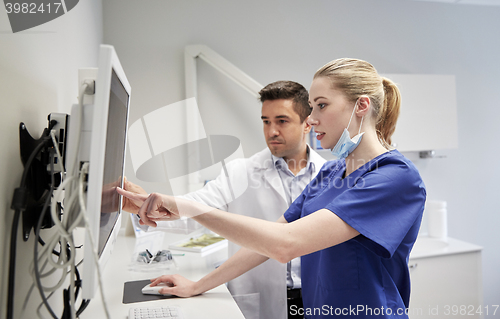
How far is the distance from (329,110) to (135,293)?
901 mm

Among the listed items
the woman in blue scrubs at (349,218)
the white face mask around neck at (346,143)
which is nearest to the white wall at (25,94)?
the woman in blue scrubs at (349,218)

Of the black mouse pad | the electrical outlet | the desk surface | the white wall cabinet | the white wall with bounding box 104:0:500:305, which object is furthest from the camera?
the white wall with bounding box 104:0:500:305

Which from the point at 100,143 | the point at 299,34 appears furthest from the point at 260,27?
the point at 100,143

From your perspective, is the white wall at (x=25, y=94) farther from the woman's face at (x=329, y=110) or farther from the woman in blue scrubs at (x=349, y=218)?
the woman's face at (x=329, y=110)

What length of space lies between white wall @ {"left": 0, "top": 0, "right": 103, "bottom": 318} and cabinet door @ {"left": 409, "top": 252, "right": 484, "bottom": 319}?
2.07 meters

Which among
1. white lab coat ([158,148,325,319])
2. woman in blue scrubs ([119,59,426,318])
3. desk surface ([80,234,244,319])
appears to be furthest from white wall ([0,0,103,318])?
white lab coat ([158,148,325,319])

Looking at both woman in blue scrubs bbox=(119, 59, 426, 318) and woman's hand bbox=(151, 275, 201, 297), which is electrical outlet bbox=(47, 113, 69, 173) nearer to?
woman in blue scrubs bbox=(119, 59, 426, 318)

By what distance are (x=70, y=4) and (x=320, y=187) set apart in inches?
44.7

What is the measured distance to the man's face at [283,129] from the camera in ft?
5.74

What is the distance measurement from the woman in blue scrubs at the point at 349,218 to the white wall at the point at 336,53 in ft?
5.01

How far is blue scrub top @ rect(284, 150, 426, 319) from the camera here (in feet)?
3.12

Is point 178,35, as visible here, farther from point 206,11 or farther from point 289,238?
point 289,238

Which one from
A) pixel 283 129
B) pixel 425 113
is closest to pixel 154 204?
pixel 283 129

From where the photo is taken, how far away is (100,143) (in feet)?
1.79
